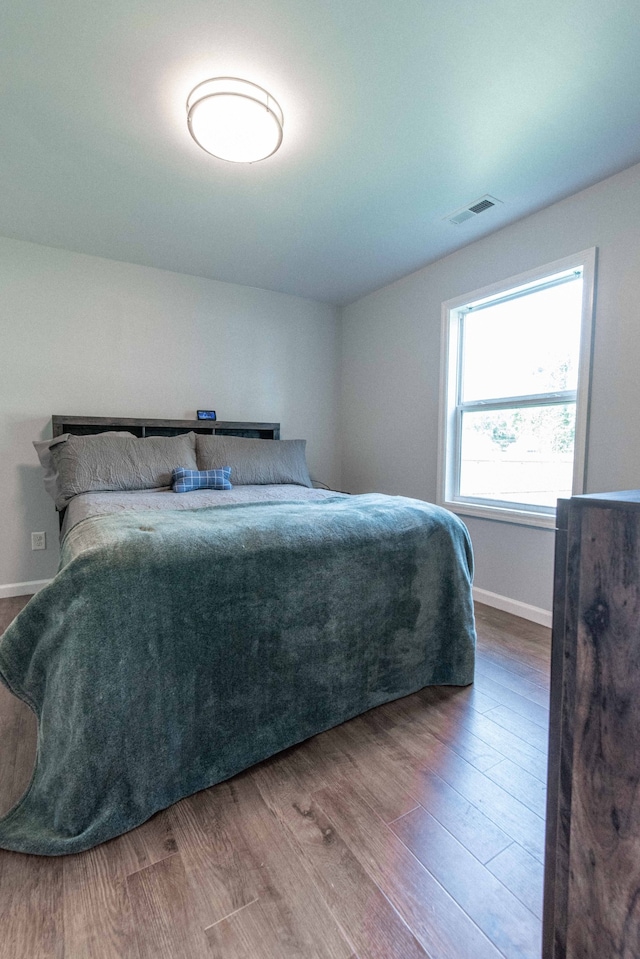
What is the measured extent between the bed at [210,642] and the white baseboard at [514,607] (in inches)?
36.6

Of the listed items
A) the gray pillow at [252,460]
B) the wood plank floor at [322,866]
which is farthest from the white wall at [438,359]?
→ the wood plank floor at [322,866]

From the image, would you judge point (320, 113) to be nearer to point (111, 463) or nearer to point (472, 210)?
point (472, 210)

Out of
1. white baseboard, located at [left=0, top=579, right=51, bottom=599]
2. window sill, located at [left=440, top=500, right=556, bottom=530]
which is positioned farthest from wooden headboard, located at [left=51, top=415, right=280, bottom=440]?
window sill, located at [left=440, top=500, right=556, bottom=530]

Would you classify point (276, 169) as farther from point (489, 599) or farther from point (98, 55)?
point (489, 599)

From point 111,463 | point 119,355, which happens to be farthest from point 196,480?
point 119,355

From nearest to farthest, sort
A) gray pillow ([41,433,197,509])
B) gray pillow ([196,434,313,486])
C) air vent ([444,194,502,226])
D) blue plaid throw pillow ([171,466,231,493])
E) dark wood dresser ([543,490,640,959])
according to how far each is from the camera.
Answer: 1. dark wood dresser ([543,490,640,959])
2. air vent ([444,194,502,226])
3. gray pillow ([41,433,197,509])
4. blue plaid throw pillow ([171,466,231,493])
5. gray pillow ([196,434,313,486])

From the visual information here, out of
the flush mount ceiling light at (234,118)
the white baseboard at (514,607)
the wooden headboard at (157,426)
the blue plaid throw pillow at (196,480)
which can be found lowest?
the white baseboard at (514,607)

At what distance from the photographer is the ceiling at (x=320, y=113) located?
1.33 metres

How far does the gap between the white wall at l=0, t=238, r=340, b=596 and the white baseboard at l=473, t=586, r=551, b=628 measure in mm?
2113

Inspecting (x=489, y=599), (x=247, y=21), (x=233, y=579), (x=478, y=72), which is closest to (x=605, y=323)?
(x=478, y=72)

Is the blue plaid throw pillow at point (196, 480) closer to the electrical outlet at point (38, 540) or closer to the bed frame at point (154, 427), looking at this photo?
the bed frame at point (154, 427)

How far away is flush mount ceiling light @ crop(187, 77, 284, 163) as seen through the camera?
154 cm

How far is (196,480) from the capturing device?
8.49 ft

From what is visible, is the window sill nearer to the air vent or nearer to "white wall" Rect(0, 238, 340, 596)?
"white wall" Rect(0, 238, 340, 596)
